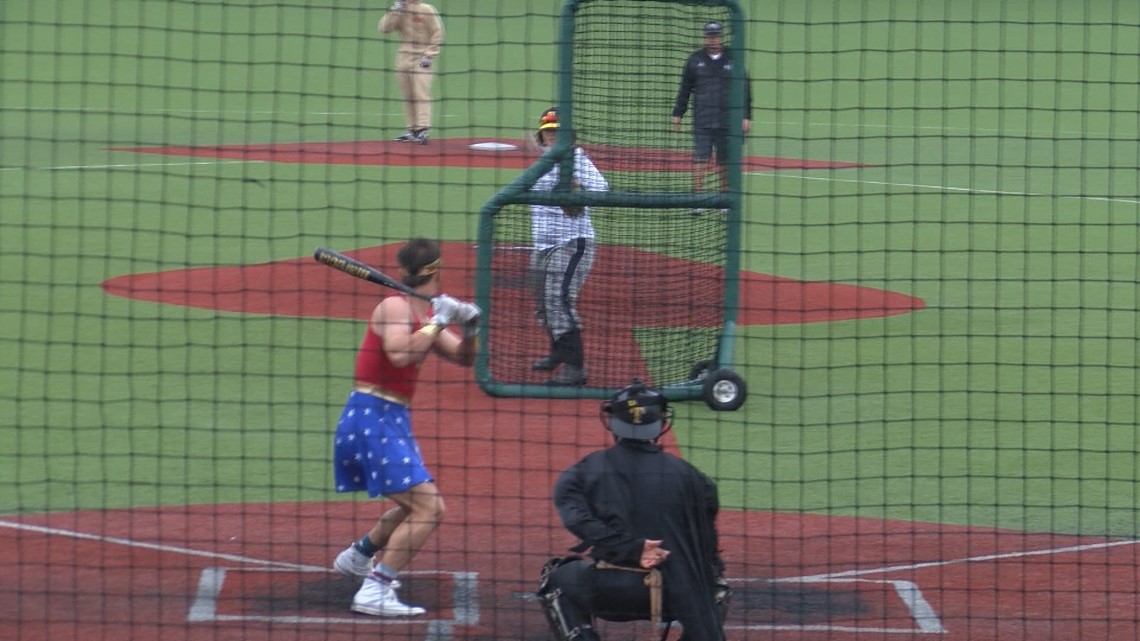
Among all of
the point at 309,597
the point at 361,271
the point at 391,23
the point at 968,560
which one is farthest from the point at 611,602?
the point at 391,23

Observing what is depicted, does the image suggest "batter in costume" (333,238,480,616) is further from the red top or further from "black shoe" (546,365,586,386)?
"black shoe" (546,365,586,386)

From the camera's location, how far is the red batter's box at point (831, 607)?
648 centimetres

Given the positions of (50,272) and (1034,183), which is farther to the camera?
(1034,183)

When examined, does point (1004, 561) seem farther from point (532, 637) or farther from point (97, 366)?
point (97, 366)

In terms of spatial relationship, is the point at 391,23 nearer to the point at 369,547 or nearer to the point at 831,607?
the point at 369,547

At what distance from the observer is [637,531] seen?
565 centimetres

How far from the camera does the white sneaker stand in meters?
6.50

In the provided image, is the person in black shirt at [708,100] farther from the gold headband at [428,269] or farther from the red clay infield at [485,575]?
the gold headband at [428,269]

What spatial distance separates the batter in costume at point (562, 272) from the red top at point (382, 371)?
3177mm

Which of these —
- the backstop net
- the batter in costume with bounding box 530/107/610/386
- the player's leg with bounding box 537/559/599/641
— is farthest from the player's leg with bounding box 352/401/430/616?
the batter in costume with bounding box 530/107/610/386

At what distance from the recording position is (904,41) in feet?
98.7

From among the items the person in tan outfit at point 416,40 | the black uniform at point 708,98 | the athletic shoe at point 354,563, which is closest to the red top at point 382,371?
the athletic shoe at point 354,563

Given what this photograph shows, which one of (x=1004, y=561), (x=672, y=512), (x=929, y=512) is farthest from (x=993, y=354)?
(x=672, y=512)

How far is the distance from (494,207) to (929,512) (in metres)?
3.16
